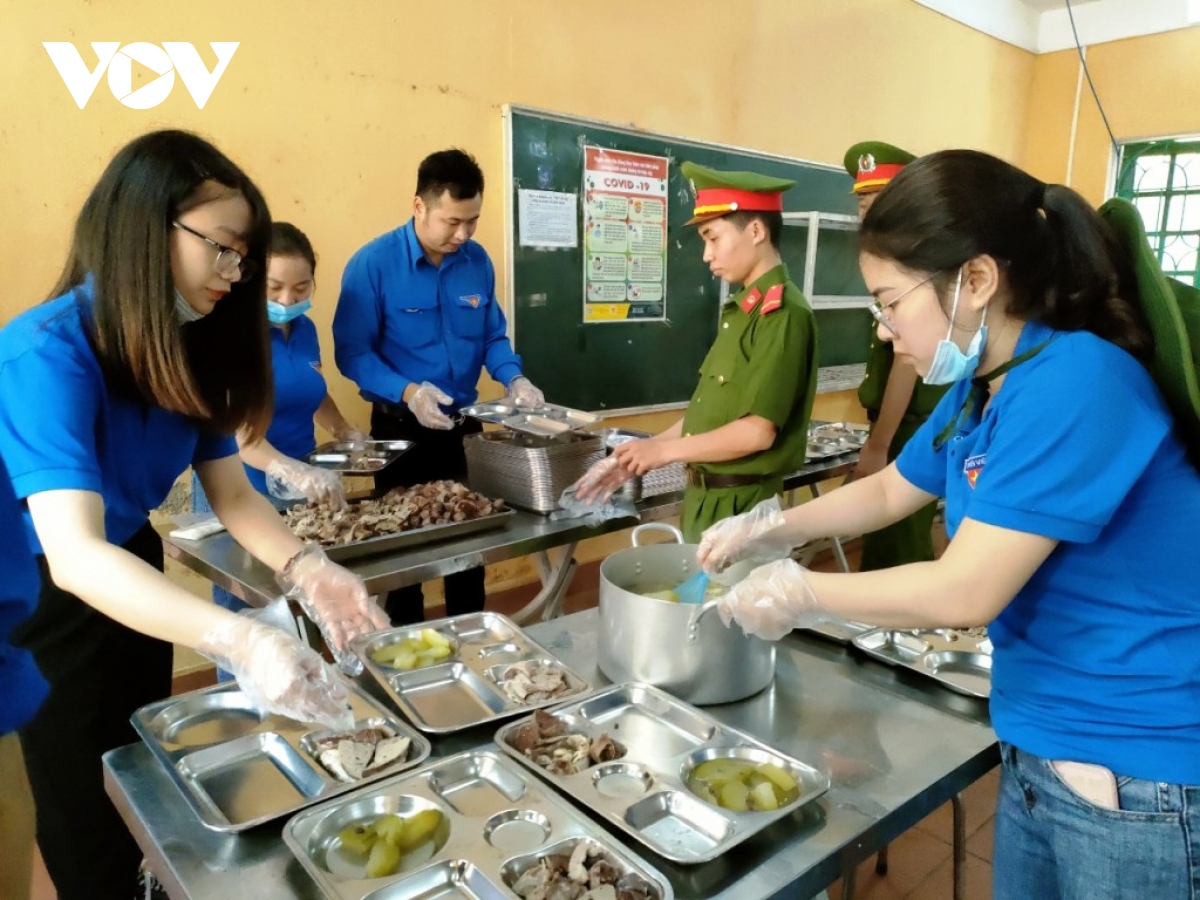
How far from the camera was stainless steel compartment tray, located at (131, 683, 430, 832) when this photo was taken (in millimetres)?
1066

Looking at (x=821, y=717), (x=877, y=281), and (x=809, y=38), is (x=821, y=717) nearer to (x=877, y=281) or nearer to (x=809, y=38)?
(x=877, y=281)

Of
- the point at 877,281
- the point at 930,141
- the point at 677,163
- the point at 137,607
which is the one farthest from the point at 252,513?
the point at 930,141

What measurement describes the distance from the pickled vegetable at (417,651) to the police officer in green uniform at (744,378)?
870mm

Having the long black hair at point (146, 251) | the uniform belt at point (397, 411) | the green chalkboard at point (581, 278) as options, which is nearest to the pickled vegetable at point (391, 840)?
the long black hair at point (146, 251)

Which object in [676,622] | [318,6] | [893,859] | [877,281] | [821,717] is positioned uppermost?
[318,6]

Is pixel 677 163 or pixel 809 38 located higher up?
pixel 809 38

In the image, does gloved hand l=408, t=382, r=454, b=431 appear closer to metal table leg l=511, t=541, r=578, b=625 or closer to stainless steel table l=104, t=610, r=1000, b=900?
metal table leg l=511, t=541, r=578, b=625

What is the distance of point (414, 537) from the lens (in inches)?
82.7

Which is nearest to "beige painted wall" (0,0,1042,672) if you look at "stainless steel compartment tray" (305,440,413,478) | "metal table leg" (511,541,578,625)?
"stainless steel compartment tray" (305,440,413,478)

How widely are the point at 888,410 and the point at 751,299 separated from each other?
0.80m

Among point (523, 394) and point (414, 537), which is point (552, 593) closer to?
point (523, 394)

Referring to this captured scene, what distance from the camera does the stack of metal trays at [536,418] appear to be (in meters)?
2.47

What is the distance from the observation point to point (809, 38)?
459 centimetres

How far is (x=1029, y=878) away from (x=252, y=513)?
1418mm
